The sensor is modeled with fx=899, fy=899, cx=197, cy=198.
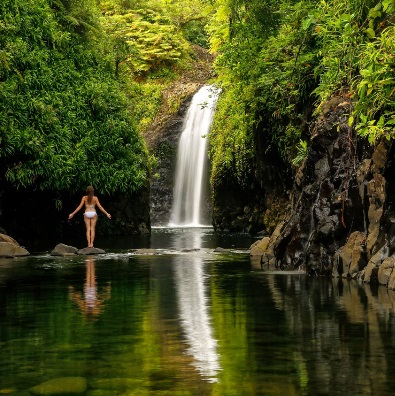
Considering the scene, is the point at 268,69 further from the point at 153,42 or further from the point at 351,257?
the point at 153,42

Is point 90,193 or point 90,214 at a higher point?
point 90,193

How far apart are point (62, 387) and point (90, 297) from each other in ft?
20.1

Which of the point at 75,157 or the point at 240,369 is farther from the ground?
the point at 75,157

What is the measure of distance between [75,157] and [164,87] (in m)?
17.0

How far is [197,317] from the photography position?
10133mm

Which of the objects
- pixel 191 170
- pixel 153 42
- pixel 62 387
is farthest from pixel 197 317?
pixel 153 42

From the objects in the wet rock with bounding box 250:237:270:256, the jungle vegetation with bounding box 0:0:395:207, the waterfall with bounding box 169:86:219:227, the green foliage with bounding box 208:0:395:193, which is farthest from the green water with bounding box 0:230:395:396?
the waterfall with bounding box 169:86:219:227

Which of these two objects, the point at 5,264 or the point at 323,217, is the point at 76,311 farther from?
the point at 5,264

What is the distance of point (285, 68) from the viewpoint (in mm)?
21297

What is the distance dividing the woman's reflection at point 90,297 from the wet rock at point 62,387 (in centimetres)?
379

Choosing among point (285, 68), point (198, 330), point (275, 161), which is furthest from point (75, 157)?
point (198, 330)

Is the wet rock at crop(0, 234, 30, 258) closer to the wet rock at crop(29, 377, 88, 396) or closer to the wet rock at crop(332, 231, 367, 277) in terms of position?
the wet rock at crop(332, 231, 367, 277)

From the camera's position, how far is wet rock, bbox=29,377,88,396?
616 centimetres

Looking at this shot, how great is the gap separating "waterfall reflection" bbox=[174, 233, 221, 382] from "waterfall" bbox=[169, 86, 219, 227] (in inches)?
878
